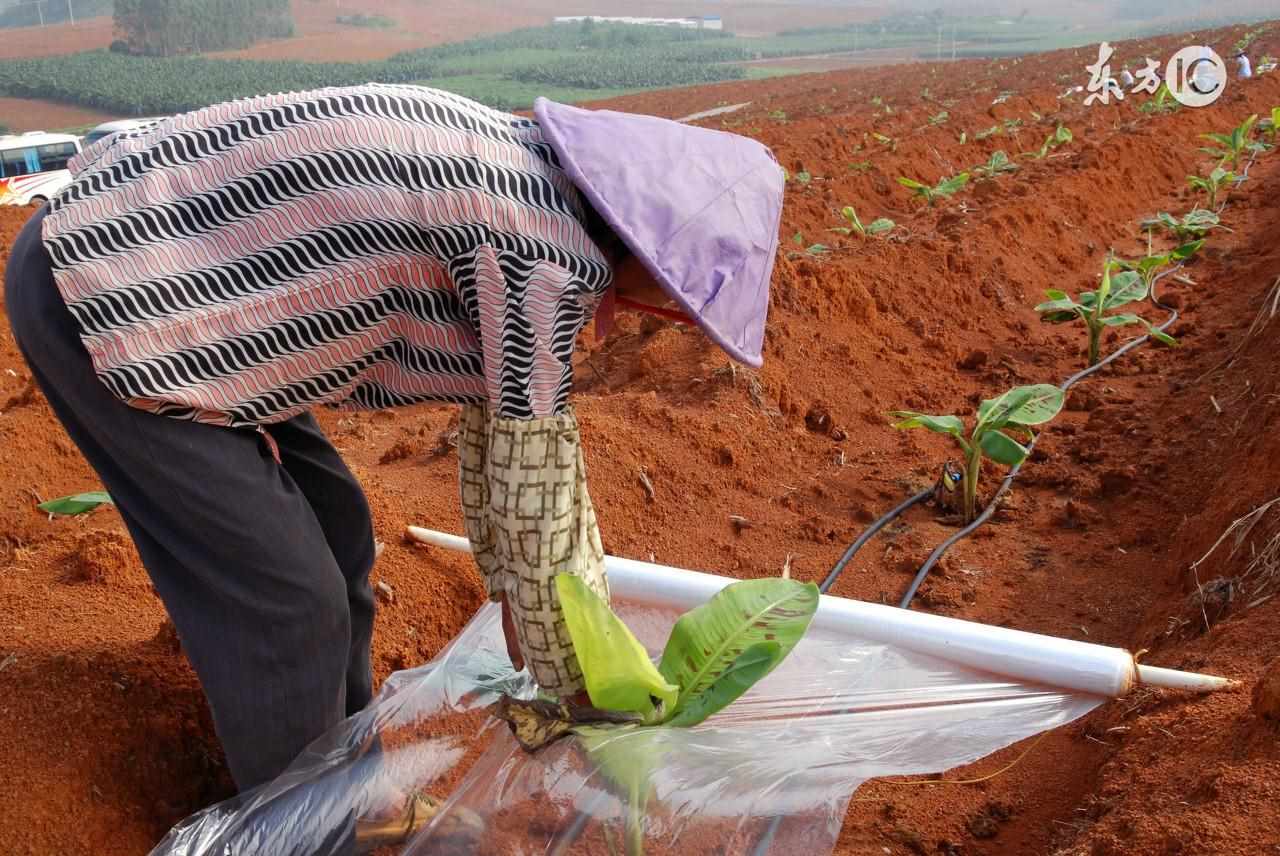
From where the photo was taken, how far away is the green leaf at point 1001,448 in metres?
2.92

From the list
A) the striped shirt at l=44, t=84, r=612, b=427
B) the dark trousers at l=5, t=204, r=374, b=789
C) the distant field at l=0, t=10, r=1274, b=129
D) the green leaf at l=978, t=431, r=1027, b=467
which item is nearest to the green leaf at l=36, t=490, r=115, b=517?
the dark trousers at l=5, t=204, r=374, b=789

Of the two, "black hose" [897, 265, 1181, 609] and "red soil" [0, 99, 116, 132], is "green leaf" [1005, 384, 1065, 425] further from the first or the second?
"red soil" [0, 99, 116, 132]

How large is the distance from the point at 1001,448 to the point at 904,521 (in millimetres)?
395

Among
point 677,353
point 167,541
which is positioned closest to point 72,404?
point 167,541

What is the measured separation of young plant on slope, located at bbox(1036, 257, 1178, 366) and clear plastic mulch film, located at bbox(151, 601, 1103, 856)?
2.59 metres

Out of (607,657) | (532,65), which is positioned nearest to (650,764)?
(607,657)

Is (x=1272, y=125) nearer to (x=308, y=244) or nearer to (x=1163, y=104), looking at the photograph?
(x=1163, y=104)

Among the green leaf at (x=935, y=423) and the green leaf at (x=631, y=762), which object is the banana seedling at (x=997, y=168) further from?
the green leaf at (x=631, y=762)

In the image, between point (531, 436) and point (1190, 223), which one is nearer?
point (531, 436)

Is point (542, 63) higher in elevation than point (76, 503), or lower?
higher

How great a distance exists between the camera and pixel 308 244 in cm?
142

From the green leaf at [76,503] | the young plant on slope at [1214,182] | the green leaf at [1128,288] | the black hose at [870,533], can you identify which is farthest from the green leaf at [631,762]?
the young plant on slope at [1214,182]

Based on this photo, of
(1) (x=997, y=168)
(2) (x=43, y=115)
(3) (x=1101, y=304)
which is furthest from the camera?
(2) (x=43, y=115)

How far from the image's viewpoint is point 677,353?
4102 millimetres
